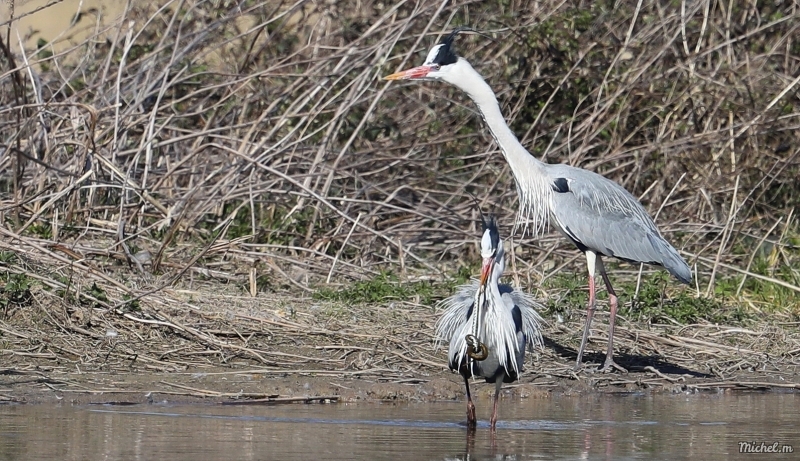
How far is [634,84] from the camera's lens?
10344mm

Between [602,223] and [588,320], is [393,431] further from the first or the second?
[602,223]

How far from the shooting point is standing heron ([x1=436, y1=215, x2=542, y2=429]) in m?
5.75

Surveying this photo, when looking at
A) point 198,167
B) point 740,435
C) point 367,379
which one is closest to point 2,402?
point 367,379

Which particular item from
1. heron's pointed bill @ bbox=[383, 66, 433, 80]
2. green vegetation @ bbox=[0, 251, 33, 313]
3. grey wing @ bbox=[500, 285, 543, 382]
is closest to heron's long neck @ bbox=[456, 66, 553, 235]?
heron's pointed bill @ bbox=[383, 66, 433, 80]

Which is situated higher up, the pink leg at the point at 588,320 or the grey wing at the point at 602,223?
the grey wing at the point at 602,223

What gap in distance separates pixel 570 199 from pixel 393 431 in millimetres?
2960

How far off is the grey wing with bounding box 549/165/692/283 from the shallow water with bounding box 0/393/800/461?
59.2 inches

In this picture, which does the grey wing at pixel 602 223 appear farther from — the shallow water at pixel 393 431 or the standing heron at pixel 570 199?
the shallow water at pixel 393 431

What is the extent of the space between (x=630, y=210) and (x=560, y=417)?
2372 millimetres

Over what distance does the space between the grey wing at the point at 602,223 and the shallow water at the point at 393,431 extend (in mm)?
1505

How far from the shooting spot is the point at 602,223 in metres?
7.75

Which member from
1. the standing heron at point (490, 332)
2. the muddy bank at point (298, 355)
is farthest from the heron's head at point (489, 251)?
the muddy bank at point (298, 355)

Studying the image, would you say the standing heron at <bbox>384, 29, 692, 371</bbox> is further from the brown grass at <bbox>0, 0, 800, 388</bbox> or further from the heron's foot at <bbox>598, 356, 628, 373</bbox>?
the brown grass at <bbox>0, 0, 800, 388</bbox>

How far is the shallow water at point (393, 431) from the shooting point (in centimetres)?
466
